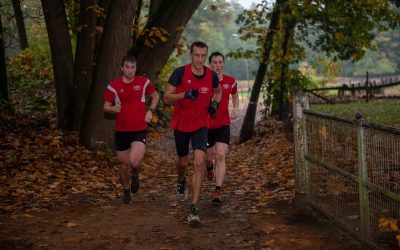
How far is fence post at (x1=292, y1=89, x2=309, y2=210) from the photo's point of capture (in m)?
6.60

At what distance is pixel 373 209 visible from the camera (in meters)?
4.79

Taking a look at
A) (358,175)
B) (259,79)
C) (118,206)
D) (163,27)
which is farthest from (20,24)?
(358,175)

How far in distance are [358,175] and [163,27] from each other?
647 cm

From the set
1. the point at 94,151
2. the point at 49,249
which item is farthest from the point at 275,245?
the point at 94,151

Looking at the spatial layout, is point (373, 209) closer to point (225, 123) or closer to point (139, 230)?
point (139, 230)

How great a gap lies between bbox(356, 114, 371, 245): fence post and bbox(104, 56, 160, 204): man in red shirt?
2917 millimetres

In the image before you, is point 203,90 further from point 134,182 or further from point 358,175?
point 358,175

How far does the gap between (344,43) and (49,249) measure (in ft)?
47.9

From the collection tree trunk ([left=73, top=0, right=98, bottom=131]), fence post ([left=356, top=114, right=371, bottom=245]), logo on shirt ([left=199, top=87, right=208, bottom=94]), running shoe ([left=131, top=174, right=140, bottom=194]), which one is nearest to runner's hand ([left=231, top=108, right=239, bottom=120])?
logo on shirt ([left=199, top=87, right=208, bottom=94])

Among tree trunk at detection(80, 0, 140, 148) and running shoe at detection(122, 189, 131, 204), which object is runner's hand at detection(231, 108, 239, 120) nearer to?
running shoe at detection(122, 189, 131, 204)

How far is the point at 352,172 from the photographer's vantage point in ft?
17.3

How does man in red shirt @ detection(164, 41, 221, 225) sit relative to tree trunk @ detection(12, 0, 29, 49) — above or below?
below

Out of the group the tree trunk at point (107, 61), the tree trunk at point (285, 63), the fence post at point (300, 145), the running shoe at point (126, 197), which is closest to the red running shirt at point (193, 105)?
the fence post at point (300, 145)

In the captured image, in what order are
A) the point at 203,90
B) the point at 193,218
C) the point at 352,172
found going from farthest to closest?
1. the point at 203,90
2. the point at 193,218
3. the point at 352,172
